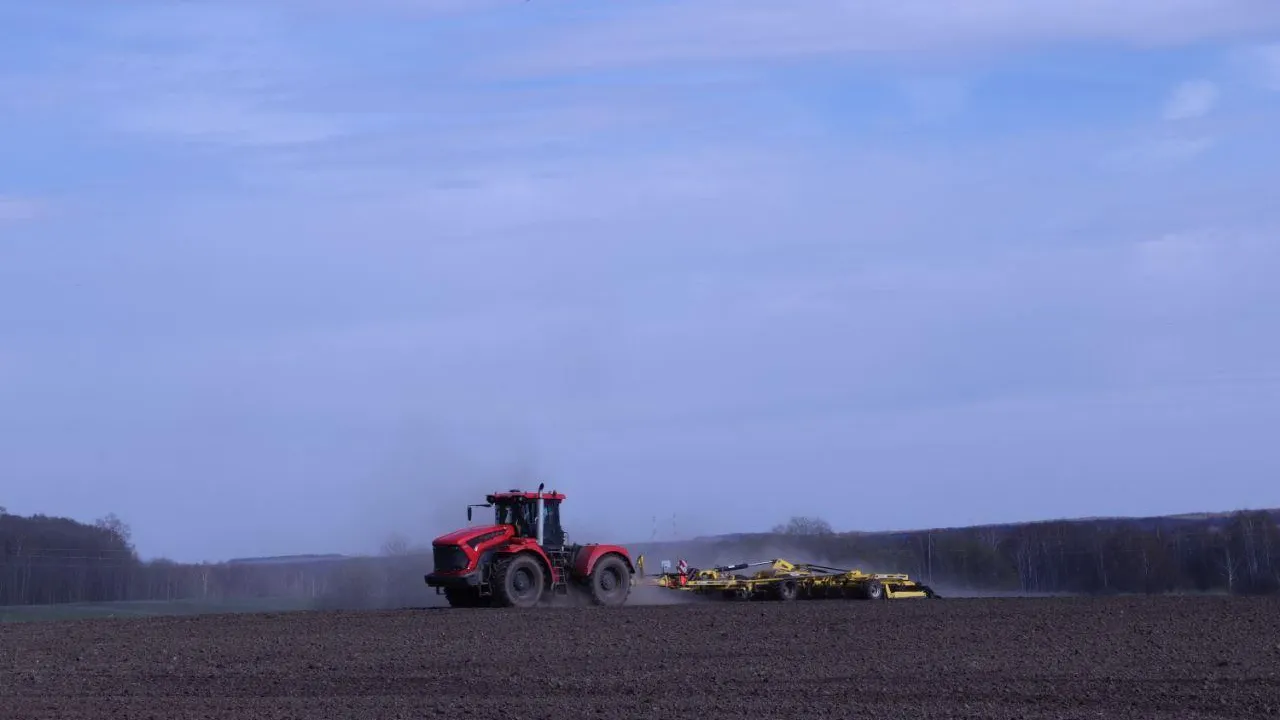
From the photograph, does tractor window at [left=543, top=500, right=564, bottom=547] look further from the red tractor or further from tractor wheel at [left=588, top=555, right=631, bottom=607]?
tractor wheel at [left=588, top=555, right=631, bottom=607]

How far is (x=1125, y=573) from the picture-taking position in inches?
1785

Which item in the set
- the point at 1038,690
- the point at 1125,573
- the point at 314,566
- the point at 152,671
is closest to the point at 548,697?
the point at 1038,690

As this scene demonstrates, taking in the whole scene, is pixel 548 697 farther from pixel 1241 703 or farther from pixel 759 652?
pixel 1241 703

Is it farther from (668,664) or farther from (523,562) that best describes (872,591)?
(668,664)

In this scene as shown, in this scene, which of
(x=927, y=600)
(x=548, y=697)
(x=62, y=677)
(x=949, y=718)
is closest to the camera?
(x=949, y=718)

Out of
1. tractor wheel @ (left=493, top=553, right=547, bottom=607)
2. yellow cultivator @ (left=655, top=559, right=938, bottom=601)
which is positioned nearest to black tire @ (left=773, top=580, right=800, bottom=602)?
yellow cultivator @ (left=655, top=559, right=938, bottom=601)

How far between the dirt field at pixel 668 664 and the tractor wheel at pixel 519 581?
252cm

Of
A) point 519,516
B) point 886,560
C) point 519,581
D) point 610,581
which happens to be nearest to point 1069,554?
point 886,560

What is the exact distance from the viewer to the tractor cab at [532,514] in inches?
1262

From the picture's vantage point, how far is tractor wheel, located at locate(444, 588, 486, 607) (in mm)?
31641

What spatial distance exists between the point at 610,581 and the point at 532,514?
2542mm


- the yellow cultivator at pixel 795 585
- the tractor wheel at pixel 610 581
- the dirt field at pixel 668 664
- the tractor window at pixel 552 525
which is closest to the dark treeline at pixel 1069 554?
the yellow cultivator at pixel 795 585

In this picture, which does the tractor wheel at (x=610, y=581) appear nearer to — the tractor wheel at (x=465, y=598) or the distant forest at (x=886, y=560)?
the tractor wheel at (x=465, y=598)

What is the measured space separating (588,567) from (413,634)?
28.4 ft
